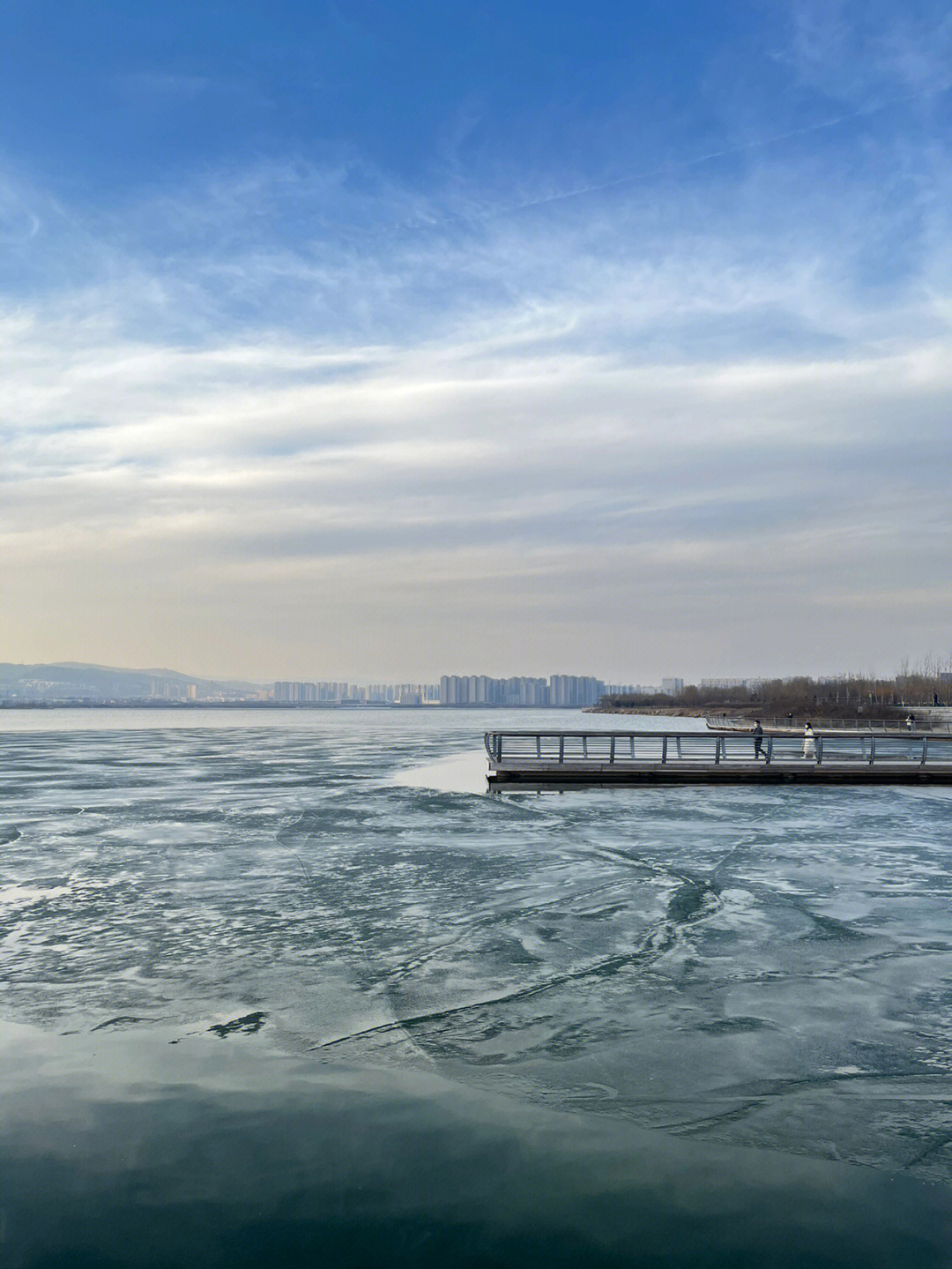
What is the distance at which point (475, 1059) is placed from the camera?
7.32 metres

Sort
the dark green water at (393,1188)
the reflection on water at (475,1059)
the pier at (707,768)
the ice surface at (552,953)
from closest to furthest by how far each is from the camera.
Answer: the dark green water at (393,1188) → the reflection on water at (475,1059) → the ice surface at (552,953) → the pier at (707,768)

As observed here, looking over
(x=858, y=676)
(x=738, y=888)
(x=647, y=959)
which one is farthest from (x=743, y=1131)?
(x=858, y=676)

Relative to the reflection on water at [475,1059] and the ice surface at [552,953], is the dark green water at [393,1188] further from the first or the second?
the ice surface at [552,953]

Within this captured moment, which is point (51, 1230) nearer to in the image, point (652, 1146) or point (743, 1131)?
point (652, 1146)

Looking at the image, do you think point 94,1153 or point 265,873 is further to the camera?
point 265,873

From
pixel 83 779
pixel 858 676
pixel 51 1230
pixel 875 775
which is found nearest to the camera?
pixel 51 1230

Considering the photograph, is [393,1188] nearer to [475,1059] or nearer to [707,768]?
[475,1059]

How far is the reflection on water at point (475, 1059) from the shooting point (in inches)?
206

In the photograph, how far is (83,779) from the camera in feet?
107

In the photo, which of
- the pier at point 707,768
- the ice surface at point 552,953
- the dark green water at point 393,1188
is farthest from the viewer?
the pier at point 707,768

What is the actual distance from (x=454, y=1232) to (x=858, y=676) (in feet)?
562

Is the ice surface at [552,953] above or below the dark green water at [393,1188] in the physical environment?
above

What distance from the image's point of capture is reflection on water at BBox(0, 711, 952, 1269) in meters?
5.23

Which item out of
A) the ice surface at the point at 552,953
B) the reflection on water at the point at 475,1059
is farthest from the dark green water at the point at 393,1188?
the ice surface at the point at 552,953
